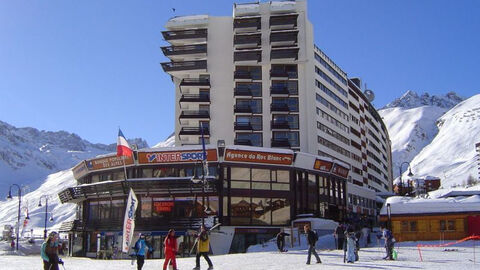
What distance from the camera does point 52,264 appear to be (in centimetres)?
1891

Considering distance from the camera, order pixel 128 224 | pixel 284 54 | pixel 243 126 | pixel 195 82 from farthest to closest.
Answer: pixel 195 82 → pixel 284 54 → pixel 243 126 → pixel 128 224

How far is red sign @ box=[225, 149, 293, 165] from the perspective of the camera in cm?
5059

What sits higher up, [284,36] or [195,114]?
[284,36]

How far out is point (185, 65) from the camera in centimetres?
7619

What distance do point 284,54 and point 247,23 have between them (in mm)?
6892

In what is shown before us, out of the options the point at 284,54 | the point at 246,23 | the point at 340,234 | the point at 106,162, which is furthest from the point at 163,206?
the point at 246,23

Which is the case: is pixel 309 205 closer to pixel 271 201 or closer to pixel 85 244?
pixel 271 201

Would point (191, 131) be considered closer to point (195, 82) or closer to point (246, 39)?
point (195, 82)

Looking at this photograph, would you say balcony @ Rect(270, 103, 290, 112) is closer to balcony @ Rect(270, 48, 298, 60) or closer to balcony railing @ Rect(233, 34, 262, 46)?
balcony @ Rect(270, 48, 298, 60)

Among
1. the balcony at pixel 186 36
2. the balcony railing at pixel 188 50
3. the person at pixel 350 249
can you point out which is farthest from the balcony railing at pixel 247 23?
the person at pixel 350 249

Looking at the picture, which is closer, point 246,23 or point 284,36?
point 284,36

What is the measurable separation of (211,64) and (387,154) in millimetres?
74059

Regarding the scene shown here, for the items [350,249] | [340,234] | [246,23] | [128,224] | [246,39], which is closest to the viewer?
[128,224]

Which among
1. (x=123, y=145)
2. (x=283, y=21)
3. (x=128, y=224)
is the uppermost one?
(x=283, y=21)
